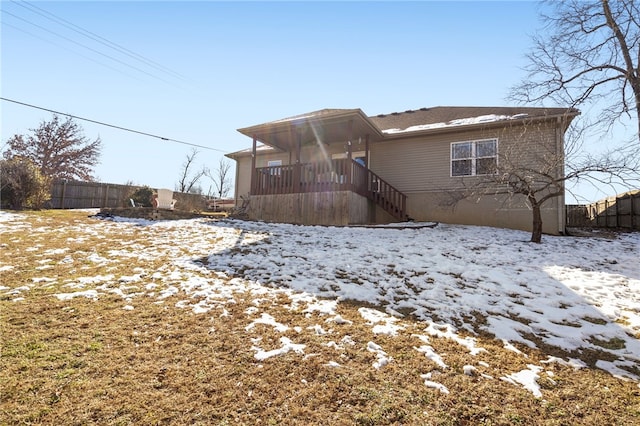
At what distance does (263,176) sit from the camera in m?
11.3

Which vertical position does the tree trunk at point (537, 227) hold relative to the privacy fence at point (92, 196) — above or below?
below

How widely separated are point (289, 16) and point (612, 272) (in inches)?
406

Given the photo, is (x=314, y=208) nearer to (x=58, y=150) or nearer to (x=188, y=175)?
(x=58, y=150)

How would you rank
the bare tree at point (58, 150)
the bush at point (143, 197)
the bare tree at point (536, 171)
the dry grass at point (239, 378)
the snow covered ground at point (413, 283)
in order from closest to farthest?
the dry grass at point (239, 378), the snow covered ground at point (413, 283), the bare tree at point (536, 171), the bush at point (143, 197), the bare tree at point (58, 150)

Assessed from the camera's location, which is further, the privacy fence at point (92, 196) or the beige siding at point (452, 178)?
the privacy fence at point (92, 196)

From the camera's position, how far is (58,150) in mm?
22609

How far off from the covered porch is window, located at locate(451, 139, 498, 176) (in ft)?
7.24

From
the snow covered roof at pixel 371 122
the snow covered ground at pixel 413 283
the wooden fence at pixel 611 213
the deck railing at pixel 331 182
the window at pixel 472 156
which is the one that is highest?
the snow covered roof at pixel 371 122

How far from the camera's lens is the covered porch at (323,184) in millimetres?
9750

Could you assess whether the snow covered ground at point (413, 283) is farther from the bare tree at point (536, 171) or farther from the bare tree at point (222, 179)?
the bare tree at point (222, 179)

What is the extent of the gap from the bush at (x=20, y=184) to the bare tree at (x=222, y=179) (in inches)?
1134

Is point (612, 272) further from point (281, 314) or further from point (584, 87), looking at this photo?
point (584, 87)

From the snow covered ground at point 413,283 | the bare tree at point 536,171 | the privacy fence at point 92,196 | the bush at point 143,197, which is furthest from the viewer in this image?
the privacy fence at point 92,196

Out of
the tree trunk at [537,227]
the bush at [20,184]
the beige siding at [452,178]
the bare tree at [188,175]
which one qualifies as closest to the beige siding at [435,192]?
the beige siding at [452,178]
